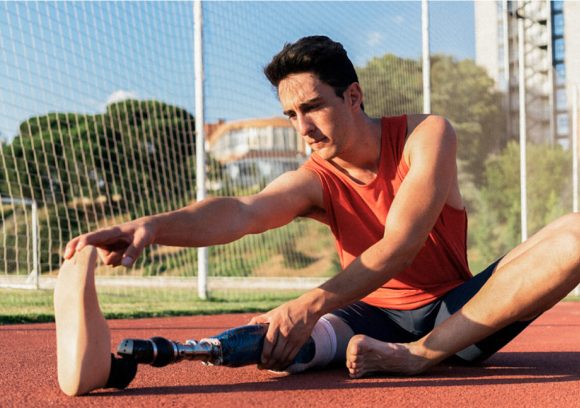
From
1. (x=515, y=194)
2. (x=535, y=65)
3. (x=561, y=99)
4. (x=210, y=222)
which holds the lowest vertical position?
(x=515, y=194)

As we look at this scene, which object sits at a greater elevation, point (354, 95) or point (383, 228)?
point (354, 95)

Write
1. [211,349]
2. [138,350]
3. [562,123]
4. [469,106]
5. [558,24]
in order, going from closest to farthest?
[138,350] < [211,349] < [469,106] < [562,123] < [558,24]

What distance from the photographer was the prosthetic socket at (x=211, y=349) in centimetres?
210

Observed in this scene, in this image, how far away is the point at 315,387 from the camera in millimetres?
2268

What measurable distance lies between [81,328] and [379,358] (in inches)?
34.1

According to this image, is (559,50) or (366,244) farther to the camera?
(559,50)

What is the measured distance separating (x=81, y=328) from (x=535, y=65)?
22.6 meters

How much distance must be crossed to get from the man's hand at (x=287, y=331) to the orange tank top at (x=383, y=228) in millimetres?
485

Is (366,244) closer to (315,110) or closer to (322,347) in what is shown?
(322,347)

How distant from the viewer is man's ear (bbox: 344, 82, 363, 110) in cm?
257

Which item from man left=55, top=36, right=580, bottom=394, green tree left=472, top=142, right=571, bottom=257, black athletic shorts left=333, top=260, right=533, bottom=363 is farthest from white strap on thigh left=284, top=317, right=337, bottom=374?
green tree left=472, top=142, right=571, bottom=257

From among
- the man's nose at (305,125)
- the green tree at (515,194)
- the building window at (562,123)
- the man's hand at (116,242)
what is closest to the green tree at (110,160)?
the man's nose at (305,125)

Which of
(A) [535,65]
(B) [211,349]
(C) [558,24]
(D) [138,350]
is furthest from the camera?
(C) [558,24]

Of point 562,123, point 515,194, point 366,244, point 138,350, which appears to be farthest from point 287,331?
point 562,123
